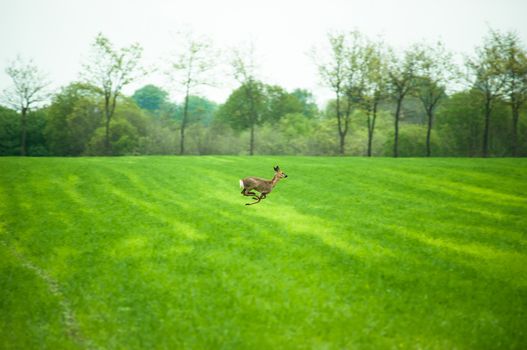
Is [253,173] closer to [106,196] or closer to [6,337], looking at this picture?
[106,196]

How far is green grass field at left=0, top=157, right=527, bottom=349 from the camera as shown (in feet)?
28.2

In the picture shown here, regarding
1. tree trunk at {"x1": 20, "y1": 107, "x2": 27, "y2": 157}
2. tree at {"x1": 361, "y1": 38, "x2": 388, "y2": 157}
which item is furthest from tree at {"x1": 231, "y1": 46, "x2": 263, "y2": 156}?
tree trunk at {"x1": 20, "y1": 107, "x2": 27, "y2": 157}

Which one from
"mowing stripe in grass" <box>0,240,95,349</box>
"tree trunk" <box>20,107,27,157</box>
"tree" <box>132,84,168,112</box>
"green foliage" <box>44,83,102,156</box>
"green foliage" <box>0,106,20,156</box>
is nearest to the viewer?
"mowing stripe in grass" <box>0,240,95,349</box>

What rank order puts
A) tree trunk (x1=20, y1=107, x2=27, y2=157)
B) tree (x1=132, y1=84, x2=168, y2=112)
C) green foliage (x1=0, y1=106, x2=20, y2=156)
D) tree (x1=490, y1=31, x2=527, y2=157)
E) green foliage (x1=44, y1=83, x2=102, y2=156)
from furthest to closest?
tree (x1=132, y1=84, x2=168, y2=112)
green foliage (x1=0, y1=106, x2=20, y2=156)
green foliage (x1=44, y1=83, x2=102, y2=156)
tree trunk (x1=20, y1=107, x2=27, y2=157)
tree (x1=490, y1=31, x2=527, y2=157)

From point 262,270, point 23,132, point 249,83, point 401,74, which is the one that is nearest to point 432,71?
point 401,74

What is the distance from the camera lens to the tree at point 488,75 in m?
52.7

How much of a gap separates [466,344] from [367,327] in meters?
2.19

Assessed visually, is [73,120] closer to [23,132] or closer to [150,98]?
[23,132]

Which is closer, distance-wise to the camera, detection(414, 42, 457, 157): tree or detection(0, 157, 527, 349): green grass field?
detection(0, 157, 527, 349): green grass field

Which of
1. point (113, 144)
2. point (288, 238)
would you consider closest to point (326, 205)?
point (288, 238)

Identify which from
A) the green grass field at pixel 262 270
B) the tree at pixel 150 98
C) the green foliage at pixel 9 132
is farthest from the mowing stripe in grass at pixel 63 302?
the tree at pixel 150 98

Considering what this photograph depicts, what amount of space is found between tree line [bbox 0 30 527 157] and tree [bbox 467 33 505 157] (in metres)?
0.14

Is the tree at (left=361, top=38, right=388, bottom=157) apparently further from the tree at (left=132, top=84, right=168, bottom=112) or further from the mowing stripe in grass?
the tree at (left=132, top=84, right=168, bottom=112)

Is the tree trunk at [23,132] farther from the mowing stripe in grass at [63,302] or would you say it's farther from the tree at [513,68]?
the tree at [513,68]
